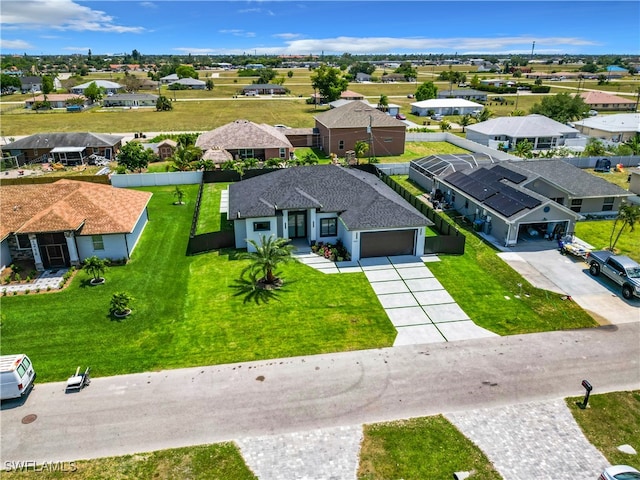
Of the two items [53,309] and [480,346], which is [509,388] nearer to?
[480,346]

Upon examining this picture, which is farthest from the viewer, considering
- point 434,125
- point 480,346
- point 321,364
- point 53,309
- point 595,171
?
point 434,125

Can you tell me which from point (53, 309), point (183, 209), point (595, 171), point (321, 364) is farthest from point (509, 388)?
point (595, 171)

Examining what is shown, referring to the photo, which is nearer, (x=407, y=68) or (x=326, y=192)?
(x=326, y=192)

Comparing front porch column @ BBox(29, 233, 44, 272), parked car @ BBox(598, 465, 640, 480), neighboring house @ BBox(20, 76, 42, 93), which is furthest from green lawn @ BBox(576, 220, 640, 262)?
neighboring house @ BBox(20, 76, 42, 93)

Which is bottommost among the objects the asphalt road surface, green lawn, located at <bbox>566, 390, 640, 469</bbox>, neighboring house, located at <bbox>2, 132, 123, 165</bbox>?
green lawn, located at <bbox>566, 390, 640, 469</bbox>

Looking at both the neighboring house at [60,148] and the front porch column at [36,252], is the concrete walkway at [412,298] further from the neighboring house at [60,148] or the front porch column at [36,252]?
the neighboring house at [60,148]

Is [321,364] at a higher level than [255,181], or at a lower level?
lower

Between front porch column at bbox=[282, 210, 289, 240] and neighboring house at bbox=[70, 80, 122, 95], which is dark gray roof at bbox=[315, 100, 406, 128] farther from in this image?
neighboring house at bbox=[70, 80, 122, 95]
